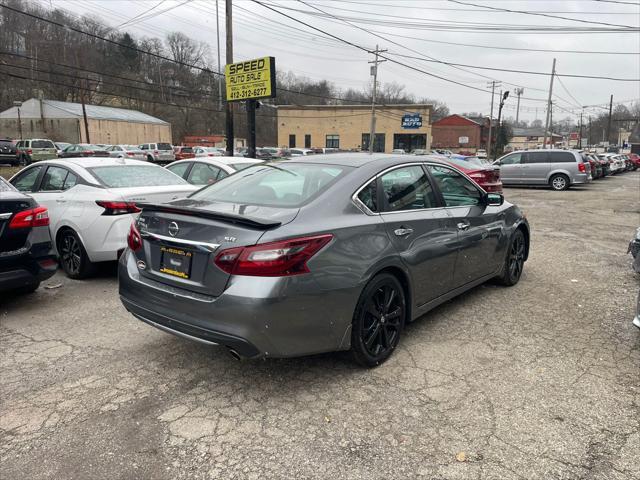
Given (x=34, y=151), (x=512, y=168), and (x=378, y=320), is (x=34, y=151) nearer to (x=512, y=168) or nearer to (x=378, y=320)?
(x=512, y=168)

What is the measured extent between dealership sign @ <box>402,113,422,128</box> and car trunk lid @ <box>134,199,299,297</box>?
2241 inches

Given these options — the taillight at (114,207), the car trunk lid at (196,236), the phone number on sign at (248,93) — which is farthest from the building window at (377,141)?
the car trunk lid at (196,236)

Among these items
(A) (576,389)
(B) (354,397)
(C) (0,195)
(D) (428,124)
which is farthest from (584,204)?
(D) (428,124)

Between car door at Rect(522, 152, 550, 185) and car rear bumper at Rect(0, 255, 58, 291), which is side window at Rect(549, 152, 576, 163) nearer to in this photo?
car door at Rect(522, 152, 550, 185)

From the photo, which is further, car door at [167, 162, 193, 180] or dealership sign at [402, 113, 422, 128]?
dealership sign at [402, 113, 422, 128]

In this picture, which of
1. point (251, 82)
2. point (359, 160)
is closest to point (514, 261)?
point (359, 160)

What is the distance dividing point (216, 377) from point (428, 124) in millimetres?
62897

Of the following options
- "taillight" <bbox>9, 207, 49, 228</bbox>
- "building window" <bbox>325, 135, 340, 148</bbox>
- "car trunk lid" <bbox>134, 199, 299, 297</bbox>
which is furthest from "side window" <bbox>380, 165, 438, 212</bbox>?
"building window" <bbox>325, 135, 340, 148</bbox>

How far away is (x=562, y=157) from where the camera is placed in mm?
20453

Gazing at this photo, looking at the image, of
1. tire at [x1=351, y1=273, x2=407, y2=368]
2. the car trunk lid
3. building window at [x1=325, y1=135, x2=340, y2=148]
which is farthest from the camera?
building window at [x1=325, y1=135, x2=340, y2=148]

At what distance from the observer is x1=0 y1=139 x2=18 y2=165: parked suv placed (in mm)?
30031

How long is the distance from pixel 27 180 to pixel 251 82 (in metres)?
10.6

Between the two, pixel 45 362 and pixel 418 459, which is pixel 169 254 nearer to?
pixel 45 362

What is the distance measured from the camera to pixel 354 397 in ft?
10.4
